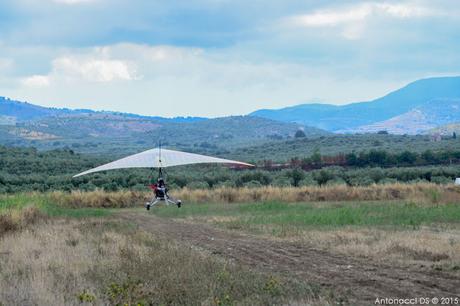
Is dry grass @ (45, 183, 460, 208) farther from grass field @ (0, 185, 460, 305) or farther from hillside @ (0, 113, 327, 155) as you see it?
hillside @ (0, 113, 327, 155)

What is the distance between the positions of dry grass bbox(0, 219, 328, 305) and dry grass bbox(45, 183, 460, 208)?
66.6 feet

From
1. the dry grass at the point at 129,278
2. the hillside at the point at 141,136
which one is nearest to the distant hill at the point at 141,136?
the hillside at the point at 141,136

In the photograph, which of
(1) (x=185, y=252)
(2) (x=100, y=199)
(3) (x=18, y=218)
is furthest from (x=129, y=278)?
(2) (x=100, y=199)

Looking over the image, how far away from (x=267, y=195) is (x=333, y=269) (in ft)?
83.1

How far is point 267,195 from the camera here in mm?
39094

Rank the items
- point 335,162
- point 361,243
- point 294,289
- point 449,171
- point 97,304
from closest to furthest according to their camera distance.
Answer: point 97,304 < point 294,289 < point 361,243 < point 449,171 < point 335,162

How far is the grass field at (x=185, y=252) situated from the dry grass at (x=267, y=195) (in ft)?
19.1

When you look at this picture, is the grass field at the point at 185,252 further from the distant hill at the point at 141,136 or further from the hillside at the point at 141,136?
the distant hill at the point at 141,136

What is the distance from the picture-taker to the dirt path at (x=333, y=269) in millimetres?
11430

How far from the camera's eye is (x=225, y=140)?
170750 mm

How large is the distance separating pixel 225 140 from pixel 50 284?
521 feet

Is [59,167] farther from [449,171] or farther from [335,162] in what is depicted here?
[449,171]

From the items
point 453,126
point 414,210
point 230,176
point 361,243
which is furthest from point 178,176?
point 453,126

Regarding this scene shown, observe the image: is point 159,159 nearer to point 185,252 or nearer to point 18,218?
point 18,218
